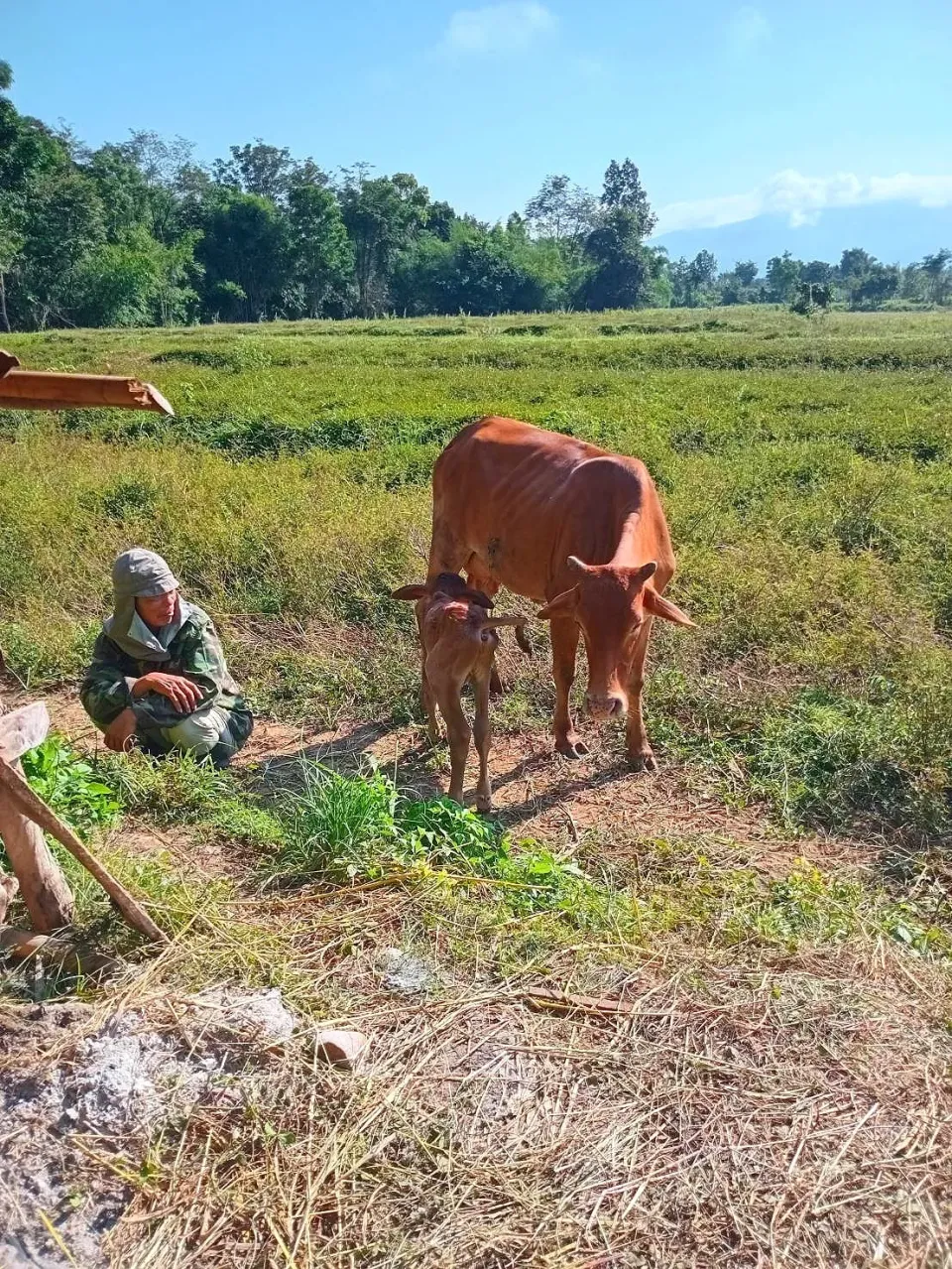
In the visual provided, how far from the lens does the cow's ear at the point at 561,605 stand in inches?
191

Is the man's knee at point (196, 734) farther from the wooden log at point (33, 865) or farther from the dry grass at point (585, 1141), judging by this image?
the dry grass at point (585, 1141)

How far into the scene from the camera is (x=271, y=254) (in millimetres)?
56500

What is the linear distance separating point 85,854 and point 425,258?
65.5 meters

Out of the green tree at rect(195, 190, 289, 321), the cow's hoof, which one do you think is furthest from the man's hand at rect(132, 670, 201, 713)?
the green tree at rect(195, 190, 289, 321)

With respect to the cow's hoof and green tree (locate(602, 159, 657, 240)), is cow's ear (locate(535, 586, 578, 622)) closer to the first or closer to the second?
the cow's hoof

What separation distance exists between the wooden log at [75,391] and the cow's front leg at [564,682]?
10.9 ft

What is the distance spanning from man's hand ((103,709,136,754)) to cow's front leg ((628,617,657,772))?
2.80m

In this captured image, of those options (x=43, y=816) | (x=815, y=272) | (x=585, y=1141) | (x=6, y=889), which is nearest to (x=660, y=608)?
(x=585, y=1141)

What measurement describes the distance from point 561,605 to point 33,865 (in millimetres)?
2775

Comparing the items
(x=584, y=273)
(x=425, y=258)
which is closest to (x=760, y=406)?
(x=425, y=258)

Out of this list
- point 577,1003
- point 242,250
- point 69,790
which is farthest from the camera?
point 242,250

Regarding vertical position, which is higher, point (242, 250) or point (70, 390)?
point (242, 250)

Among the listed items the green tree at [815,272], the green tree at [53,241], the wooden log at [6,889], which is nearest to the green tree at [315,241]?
the green tree at [53,241]

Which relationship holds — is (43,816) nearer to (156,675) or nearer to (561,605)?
(156,675)
